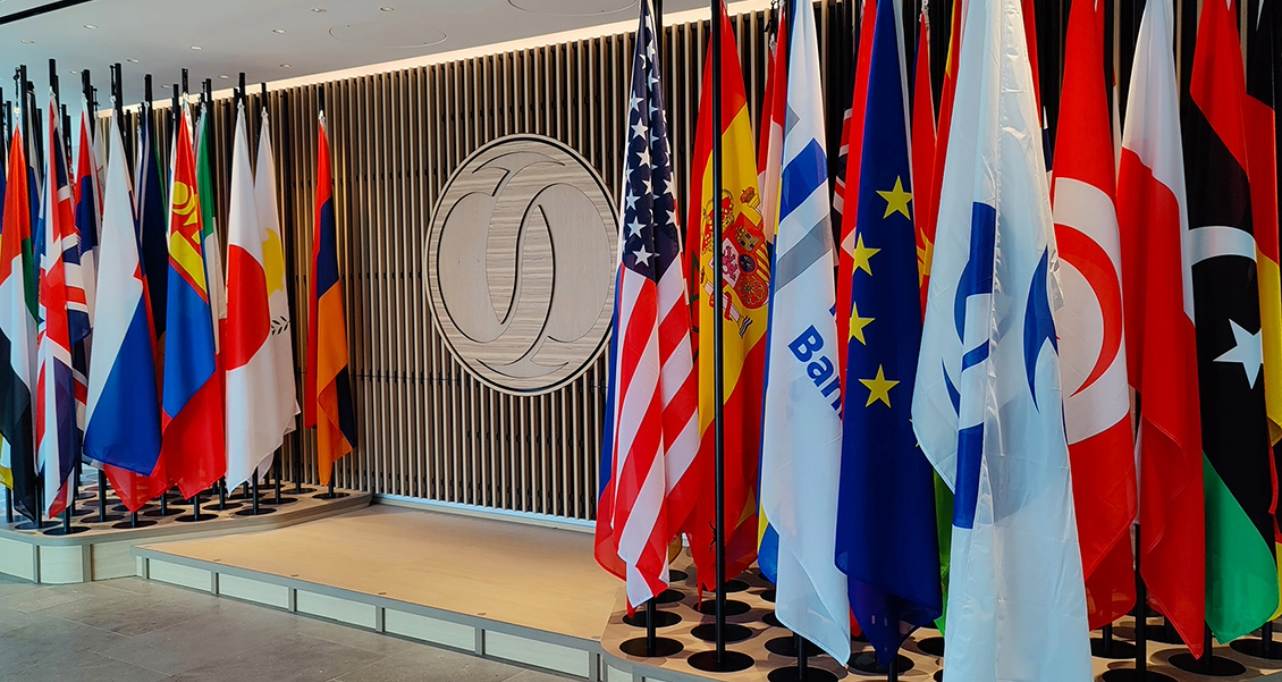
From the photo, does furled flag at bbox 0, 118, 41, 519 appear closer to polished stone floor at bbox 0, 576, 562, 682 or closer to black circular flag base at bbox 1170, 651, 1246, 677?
polished stone floor at bbox 0, 576, 562, 682

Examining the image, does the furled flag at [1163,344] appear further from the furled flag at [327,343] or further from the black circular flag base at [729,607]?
the furled flag at [327,343]

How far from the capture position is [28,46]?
20.4 ft

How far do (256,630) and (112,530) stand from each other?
1.71 meters

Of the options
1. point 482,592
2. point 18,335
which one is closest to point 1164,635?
point 482,592

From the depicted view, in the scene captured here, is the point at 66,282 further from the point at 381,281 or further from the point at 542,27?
the point at 542,27

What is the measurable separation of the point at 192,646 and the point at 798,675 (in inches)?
117

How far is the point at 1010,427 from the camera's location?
8.14ft

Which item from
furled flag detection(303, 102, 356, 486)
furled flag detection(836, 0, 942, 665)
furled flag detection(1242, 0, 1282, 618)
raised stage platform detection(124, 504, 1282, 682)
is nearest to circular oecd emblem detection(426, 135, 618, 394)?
furled flag detection(303, 102, 356, 486)

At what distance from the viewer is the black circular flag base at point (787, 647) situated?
3.63 metres

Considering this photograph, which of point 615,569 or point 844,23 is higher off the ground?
point 844,23

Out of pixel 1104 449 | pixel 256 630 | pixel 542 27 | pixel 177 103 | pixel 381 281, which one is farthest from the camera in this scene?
pixel 381 281

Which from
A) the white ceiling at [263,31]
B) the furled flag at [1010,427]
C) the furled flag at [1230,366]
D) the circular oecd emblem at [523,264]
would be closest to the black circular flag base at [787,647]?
the furled flag at [1010,427]

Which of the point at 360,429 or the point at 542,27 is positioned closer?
the point at 542,27

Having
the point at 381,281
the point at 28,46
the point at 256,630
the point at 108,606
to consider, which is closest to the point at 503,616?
the point at 256,630
